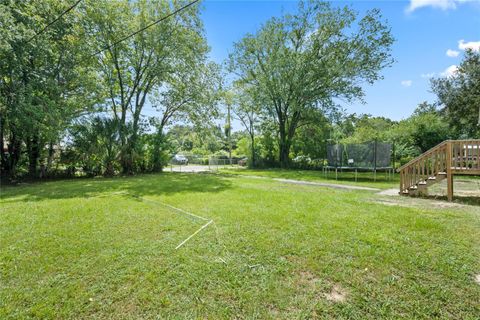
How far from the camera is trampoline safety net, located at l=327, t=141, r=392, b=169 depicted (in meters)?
9.43

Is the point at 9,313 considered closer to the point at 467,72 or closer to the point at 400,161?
the point at 400,161

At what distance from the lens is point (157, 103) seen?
1497 cm

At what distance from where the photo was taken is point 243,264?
2.65 meters

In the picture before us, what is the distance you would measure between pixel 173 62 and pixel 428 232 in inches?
526

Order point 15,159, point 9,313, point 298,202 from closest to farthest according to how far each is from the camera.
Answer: point 9,313 < point 298,202 < point 15,159

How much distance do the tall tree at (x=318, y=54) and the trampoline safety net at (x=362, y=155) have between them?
6.51 meters

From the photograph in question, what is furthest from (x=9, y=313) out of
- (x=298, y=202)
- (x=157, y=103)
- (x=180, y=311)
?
(x=157, y=103)

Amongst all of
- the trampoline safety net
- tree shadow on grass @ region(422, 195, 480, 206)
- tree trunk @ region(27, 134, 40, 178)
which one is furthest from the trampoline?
tree trunk @ region(27, 134, 40, 178)

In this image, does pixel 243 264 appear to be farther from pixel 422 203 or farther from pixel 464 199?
pixel 464 199

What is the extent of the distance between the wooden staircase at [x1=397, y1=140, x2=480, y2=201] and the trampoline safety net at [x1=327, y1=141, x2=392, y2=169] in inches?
124

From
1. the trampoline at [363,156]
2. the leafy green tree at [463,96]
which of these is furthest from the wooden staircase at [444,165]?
the leafy green tree at [463,96]

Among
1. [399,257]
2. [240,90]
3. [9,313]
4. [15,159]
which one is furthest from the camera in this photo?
[240,90]

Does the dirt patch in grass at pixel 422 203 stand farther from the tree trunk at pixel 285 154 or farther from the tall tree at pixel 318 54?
the tree trunk at pixel 285 154

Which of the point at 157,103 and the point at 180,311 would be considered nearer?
the point at 180,311
